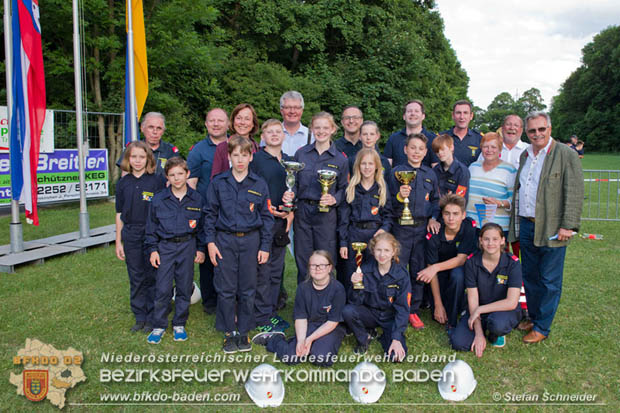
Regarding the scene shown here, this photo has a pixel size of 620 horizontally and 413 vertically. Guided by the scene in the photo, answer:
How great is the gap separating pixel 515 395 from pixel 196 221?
2.93m

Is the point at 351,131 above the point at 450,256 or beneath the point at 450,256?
above

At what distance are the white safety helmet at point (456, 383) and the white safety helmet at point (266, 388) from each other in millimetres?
1161

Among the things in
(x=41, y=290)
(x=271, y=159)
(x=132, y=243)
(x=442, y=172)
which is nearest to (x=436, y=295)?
(x=442, y=172)

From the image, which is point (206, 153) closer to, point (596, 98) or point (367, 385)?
point (367, 385)

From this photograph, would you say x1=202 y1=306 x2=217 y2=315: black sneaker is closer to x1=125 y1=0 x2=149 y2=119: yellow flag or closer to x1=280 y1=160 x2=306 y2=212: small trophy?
x1=280 y1=160 x2=306 y2=212: small trophy

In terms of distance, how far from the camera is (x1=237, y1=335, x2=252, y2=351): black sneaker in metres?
3.85

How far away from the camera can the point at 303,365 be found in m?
3.57

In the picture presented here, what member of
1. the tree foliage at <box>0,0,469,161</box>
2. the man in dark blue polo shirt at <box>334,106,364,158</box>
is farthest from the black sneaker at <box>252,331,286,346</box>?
the tree foliage at <box>0,0,469,161</box>

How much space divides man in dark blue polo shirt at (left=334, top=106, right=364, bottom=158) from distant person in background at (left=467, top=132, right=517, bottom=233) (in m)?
1.32

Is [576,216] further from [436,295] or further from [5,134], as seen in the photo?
[5,134]

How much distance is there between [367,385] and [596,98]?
6016 cm

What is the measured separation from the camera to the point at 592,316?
15.2ft

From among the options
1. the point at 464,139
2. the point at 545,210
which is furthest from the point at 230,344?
the point at 464,139

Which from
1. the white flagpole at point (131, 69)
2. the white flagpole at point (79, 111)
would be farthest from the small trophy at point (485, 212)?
the white flagpole at point (79, 111)
